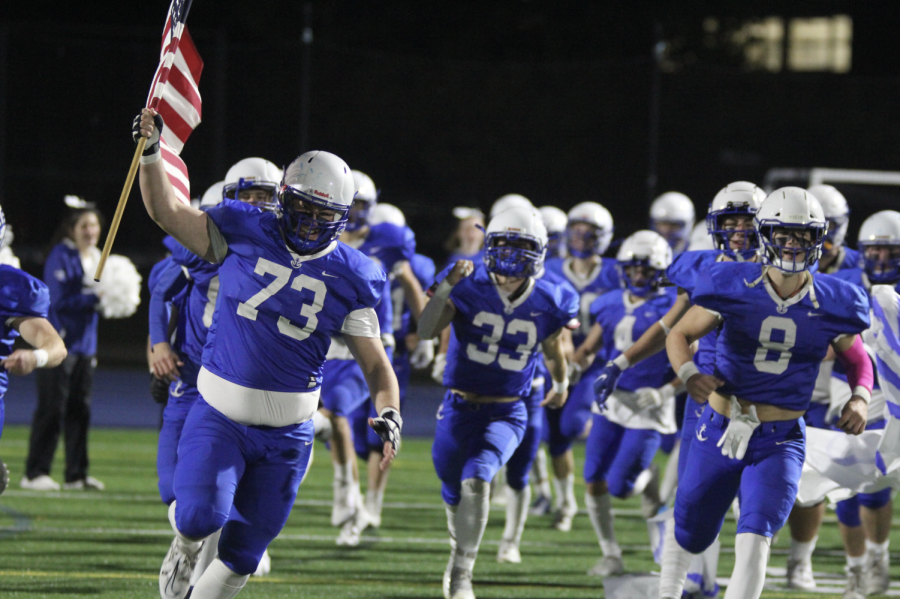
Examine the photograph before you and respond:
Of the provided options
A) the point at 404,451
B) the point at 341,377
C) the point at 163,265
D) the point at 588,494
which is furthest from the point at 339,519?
the point at 404,451

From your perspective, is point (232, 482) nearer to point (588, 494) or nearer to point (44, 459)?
point (588, 494)

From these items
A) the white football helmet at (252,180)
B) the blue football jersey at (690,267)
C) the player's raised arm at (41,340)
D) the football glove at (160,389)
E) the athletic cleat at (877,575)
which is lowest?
the athletic cleat at (877,575)

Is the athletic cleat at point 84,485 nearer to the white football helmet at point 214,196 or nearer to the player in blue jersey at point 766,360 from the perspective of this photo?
the white football helmet at point 214,196

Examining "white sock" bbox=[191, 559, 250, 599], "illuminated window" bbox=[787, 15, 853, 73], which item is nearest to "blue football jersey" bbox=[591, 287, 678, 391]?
"white sock" bbox=[191, 559, 250, 599]

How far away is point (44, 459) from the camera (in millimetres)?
8461

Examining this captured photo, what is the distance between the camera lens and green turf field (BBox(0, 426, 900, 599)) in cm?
566

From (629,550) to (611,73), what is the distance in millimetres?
8899

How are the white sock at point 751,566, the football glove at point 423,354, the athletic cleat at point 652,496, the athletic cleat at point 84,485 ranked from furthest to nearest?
the athletic cleat at point 84,485, the football glove at point 423,354, the athletic cleat at point 652,496, the white sock at point 751,566

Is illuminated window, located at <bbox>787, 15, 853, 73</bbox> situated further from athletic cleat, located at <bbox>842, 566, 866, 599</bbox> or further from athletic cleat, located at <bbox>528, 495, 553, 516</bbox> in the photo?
athletic cleat, located at <bbox>842, 566, 866, 599</bbox>

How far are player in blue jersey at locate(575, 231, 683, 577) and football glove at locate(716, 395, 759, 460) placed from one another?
1.57m

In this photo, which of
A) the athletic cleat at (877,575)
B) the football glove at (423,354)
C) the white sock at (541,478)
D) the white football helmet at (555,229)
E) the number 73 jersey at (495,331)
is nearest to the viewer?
the number 73 jersey at (495,331)

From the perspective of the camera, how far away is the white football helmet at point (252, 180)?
5.72 metres

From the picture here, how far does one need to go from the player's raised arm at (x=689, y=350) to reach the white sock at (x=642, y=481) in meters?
1.73

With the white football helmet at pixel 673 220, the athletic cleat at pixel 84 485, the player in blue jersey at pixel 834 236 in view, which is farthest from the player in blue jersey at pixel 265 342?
the white football helmet at pixel 673 220
